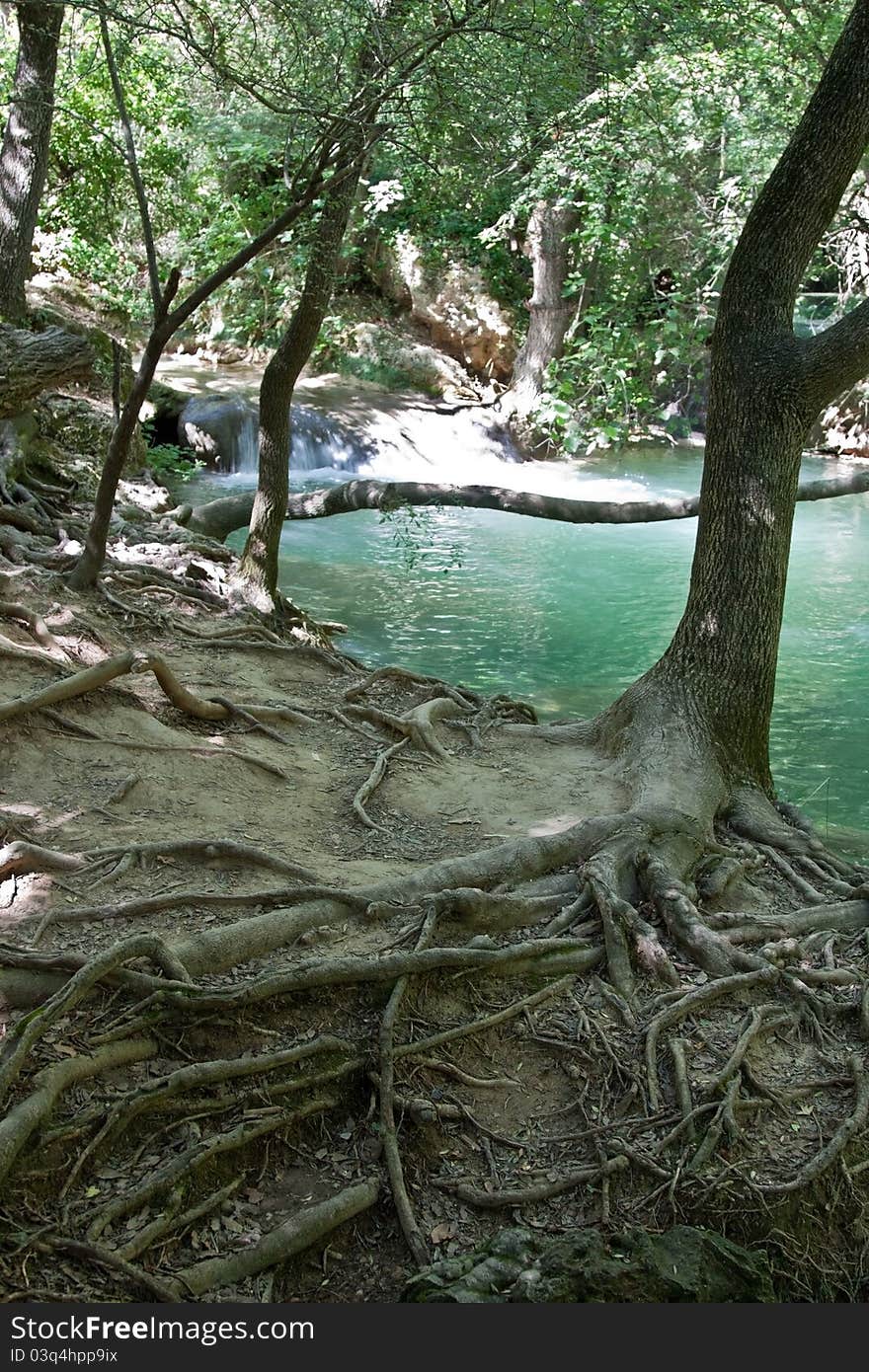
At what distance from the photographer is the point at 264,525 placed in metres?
10.5

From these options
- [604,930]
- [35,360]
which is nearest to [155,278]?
[35,360]

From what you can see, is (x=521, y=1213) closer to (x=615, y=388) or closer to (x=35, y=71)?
(x=615, y=388)

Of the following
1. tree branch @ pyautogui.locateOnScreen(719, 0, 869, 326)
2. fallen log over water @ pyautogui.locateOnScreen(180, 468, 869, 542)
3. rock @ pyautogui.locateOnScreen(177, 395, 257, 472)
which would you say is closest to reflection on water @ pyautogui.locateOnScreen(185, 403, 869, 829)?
fallen log over water @ pyautogui.locateOnScreen(180, 468, 869, 542)

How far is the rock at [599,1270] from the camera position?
10.7ft

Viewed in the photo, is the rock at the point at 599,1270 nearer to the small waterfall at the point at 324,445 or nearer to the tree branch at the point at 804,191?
the tree branch at the point at 804,191

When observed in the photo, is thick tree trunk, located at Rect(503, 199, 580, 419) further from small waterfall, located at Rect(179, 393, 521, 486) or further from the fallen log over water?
the fallen log over water

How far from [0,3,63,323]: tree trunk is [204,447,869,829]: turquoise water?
4.62 meters

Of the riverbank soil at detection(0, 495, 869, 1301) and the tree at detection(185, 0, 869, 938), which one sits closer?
the riverbank soil at detection(0, 495, 869, 1301)

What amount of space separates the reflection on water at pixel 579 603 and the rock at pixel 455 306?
505 cm

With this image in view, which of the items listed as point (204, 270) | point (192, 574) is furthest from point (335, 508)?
point (204, 270)

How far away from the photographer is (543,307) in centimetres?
2352

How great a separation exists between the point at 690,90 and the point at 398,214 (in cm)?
1279

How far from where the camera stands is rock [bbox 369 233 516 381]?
26188mm

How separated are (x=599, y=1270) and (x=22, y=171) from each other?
11.5 meters
